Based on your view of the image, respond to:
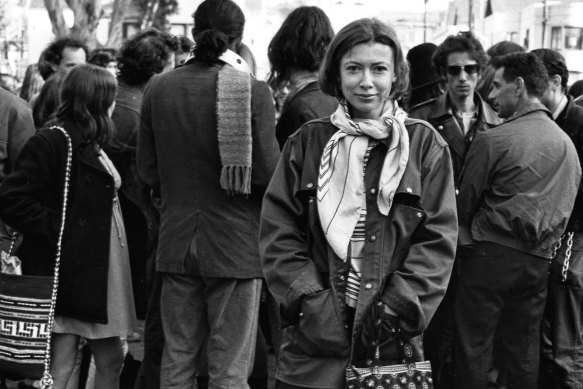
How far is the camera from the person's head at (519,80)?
5.47 m

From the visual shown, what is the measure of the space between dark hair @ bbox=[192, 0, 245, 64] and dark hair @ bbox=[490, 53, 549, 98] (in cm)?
155

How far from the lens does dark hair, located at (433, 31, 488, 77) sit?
20.1 feet

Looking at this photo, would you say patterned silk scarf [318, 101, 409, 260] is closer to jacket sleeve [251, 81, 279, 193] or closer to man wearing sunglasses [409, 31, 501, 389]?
jacket sleeve [251, 81, 279, 193]

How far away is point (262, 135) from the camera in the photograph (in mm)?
4918

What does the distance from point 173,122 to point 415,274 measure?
206cm

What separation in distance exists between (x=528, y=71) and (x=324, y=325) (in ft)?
9.05

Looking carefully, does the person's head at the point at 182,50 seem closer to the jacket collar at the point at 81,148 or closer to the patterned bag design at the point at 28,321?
the jacket collar at the point at 81,148

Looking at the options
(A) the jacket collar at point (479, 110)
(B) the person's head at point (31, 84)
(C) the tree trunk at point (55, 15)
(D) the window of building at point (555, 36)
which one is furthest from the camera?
(D) the window of building at point (555, 36)

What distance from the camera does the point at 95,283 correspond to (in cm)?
494

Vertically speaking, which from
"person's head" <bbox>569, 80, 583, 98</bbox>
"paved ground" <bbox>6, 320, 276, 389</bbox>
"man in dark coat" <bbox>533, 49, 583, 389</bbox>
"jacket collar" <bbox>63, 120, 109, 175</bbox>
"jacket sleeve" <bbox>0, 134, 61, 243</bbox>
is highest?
"person's head" <bbox>569, 80, 583, 98</bbox>

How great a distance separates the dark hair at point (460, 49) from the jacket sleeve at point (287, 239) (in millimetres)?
2837

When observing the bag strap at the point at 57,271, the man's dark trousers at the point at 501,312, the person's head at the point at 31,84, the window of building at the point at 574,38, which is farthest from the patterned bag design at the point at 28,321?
the window of building at the point at 574,38

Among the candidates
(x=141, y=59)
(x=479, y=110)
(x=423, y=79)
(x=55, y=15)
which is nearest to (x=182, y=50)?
(x=141, y=59)

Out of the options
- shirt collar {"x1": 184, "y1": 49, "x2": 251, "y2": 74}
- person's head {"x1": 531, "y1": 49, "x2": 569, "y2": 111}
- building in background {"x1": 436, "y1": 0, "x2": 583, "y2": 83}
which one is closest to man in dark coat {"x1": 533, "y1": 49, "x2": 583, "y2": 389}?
person's head {"x1": 531, "y1": 49, "x2": 569, "y2": 111}
